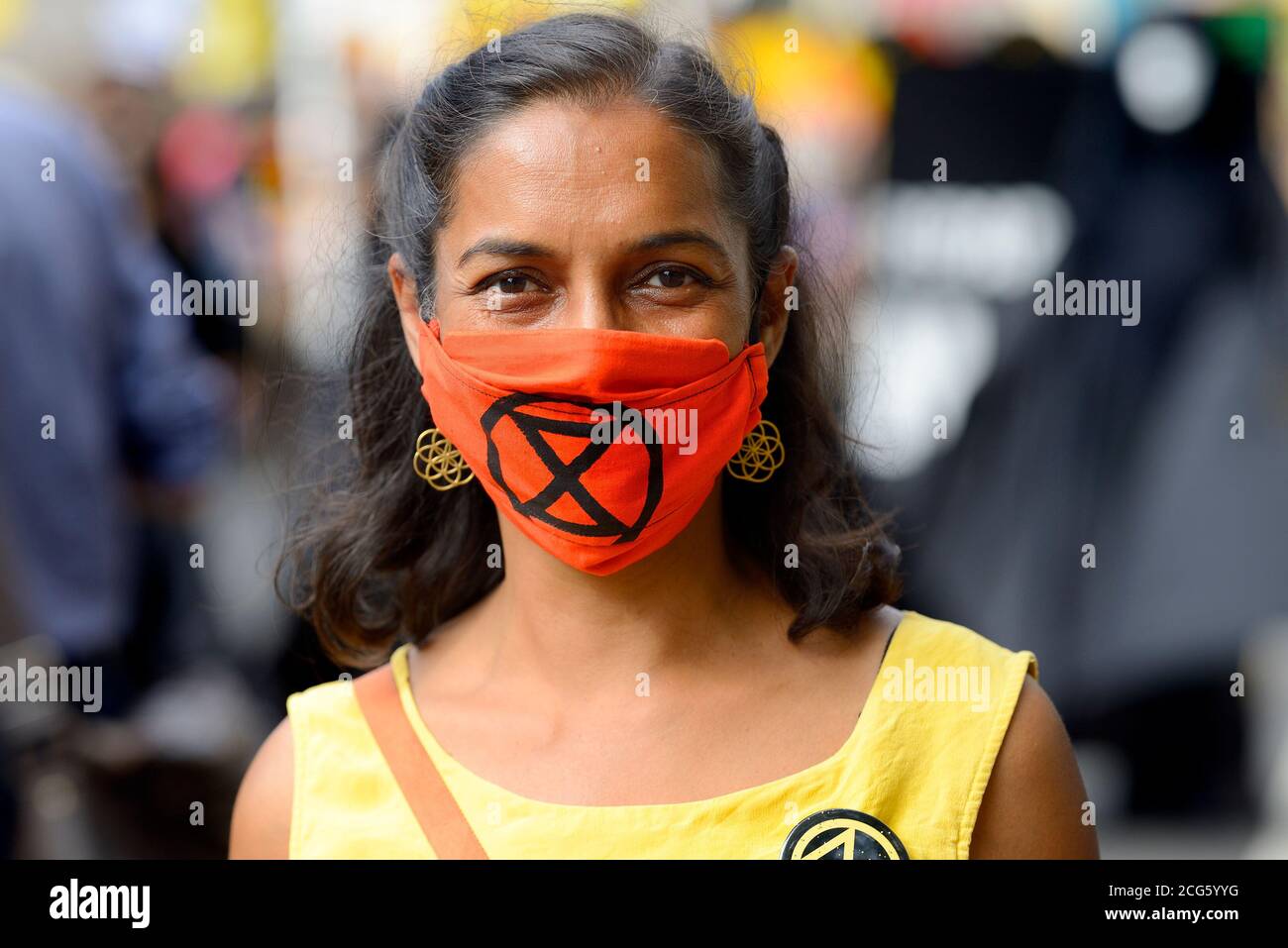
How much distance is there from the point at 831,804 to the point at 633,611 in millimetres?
449

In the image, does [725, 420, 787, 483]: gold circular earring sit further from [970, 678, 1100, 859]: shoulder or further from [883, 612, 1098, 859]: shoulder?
[970, 678, 1100, 859]: shoulder

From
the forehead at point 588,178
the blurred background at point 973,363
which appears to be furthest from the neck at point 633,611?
the blurred background at point 973,363

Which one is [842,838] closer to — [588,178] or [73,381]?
[588,178]

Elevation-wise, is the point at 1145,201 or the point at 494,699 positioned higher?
the point at 1145,201

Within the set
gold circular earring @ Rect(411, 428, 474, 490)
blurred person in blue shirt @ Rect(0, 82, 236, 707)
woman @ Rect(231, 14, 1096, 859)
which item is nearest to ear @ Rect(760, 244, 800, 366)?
woman @ Rect(231, 14, 1096, 859)

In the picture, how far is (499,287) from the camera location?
89.4 inches

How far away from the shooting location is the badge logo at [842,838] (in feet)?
7.13

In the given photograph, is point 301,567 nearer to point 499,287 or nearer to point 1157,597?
point 499,287

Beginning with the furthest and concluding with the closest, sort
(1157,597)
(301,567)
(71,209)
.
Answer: (1157,597) < (71,209) < (301,567)

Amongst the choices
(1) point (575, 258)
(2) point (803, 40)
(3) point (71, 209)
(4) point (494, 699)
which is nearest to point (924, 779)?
(4) point (494, 699)

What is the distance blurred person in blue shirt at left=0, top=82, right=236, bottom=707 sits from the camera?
160 inches

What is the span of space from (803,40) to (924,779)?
3.95 metres

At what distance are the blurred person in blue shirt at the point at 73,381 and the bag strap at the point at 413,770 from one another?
169 cm

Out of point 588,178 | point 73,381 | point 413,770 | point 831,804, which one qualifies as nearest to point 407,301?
point 588,178
